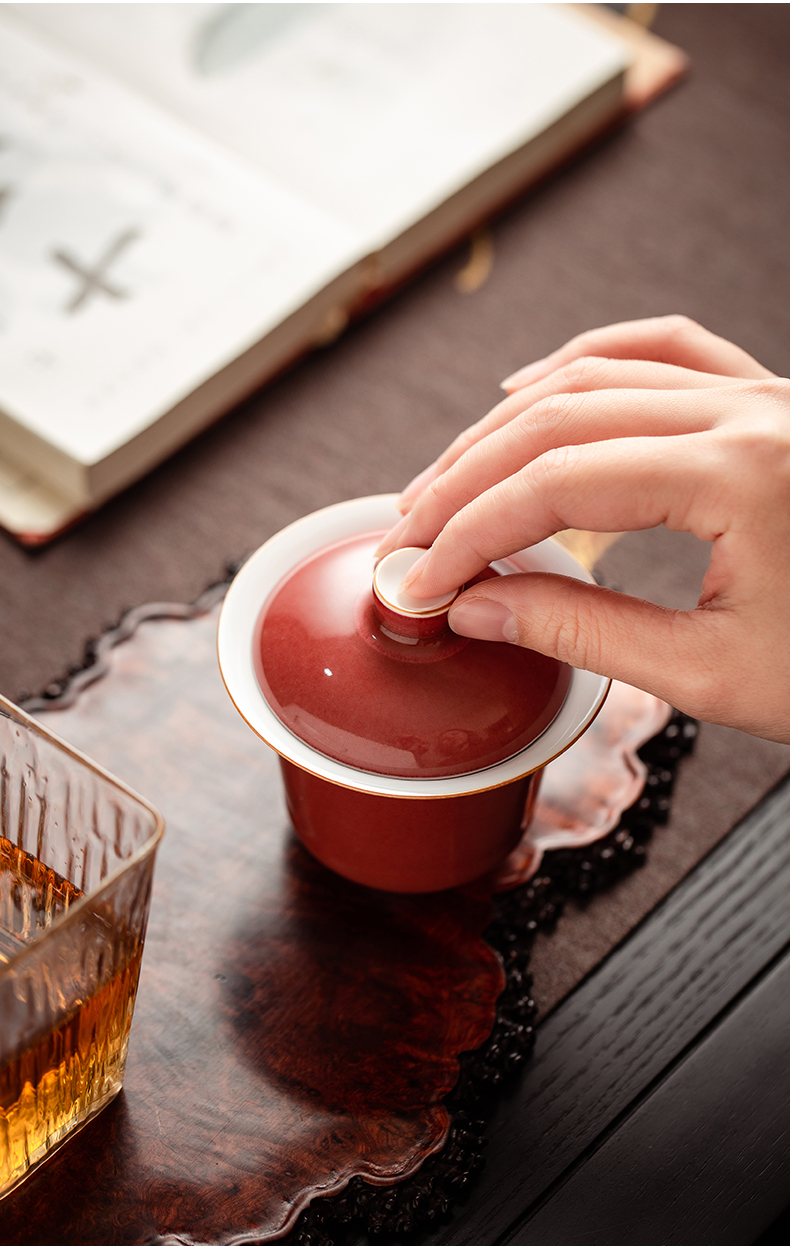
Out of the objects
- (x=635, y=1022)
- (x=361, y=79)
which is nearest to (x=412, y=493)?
(x=635, y=1022)

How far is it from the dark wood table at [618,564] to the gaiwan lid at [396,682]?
15 centimetres

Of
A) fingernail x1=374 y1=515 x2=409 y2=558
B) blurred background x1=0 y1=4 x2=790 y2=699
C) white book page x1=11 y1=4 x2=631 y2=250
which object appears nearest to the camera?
fingernail x1=374 y1=515 x2=409 y2=558

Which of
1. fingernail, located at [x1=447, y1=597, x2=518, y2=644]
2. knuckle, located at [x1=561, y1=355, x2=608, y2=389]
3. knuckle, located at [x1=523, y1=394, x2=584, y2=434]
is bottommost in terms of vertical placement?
fingernail, located at [x1=447, y1=597, x2=518, y2=644]

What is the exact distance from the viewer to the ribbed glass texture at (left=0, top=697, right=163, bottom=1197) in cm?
34

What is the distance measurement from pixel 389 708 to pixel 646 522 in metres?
0.12

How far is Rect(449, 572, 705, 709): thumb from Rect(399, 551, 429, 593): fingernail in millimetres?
20

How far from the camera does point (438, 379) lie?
2.57ft

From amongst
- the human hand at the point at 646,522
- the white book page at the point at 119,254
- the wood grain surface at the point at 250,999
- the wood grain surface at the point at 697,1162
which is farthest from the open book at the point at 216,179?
the wood grain surface at the point at 697,1162

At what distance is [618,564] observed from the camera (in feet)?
2.18

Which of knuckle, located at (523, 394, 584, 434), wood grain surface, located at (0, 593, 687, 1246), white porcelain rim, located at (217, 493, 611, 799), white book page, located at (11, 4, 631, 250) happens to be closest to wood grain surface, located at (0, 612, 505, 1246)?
wood grain surface, located at (0, 593, 687, 1246)

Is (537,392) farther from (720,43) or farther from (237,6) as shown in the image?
(720,43)

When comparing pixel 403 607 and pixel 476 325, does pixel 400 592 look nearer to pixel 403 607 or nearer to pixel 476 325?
pixel 403 607

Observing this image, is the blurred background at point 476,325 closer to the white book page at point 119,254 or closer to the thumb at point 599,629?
the white book page at point 119,254

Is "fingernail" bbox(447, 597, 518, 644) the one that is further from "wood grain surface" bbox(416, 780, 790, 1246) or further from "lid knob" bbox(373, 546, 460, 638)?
"wood grain surface" bbox(416, 780, 790, 1246)
